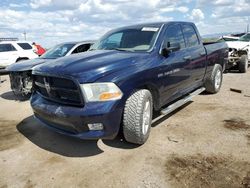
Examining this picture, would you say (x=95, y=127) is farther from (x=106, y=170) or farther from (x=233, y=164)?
(x=233, y=164)

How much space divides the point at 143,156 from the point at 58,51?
224 inches

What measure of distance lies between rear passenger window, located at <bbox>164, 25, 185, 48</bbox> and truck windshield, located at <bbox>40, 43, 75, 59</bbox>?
400 cm

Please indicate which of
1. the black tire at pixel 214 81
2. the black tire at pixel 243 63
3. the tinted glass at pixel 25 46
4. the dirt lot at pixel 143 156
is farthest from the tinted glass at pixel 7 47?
the black tire at pixel 243 63

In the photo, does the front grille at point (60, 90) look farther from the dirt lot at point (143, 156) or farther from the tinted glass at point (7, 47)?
the tinted glass at point (7, 47)

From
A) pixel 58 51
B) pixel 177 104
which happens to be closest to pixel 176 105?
pixel 177 104

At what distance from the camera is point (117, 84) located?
362 centimetres

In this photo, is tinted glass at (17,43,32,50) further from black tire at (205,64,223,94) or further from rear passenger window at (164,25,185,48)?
rear passenger window at (164,25,185,48)

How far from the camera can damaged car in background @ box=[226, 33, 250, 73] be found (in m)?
11.3

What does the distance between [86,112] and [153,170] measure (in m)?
1.13

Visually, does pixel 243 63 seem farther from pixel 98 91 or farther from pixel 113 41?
pixel 98 91

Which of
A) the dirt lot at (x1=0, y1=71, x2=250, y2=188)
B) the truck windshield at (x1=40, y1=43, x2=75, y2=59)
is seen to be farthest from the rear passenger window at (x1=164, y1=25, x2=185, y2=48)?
the truck windshield at (x1=40, y1=43, x2=75, y2=59)

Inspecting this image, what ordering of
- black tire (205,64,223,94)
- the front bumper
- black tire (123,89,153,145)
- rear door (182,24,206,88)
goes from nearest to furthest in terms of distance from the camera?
1. the front bumper
2. black tire (123,89,153,145)
3. rear door (182,24,206,88)
4. black tire (205,64,223,94)

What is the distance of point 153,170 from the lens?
3463mm

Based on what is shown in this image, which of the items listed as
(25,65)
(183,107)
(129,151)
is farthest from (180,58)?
(25,65)
